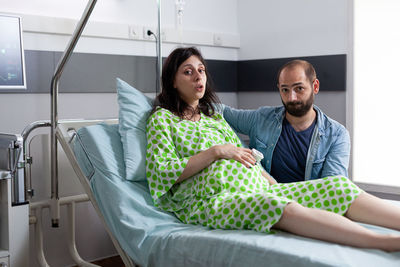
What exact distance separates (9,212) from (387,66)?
7.39 ft

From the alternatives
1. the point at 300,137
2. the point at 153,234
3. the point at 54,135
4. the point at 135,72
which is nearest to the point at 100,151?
the point at 54,135

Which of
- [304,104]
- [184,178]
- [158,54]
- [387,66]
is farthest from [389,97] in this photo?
[184,178]

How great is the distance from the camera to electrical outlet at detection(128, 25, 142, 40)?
121 inches

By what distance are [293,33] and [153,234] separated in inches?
80.8

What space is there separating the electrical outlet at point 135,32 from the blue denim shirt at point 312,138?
82cm

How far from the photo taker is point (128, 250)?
78.4 inches

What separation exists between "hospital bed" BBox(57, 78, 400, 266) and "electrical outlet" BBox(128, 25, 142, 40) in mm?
735

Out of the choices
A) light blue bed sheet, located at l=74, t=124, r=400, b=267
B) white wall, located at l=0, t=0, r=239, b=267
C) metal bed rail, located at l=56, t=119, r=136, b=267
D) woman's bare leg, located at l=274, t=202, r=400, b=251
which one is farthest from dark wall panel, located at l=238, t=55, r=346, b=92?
woman's bare leg, located at l=274, t=202, r=400, b=251

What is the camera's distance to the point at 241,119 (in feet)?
8.57

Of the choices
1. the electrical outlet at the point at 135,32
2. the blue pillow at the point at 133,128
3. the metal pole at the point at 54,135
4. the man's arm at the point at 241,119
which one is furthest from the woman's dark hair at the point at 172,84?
the electrical outlet at the point at 135,32

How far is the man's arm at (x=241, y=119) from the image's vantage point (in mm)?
2602

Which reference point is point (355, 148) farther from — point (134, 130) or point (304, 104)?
point (134, 130)

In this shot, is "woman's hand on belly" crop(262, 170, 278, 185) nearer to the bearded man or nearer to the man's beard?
the bearded man

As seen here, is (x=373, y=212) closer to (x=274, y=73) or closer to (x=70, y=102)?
(x=70, y=102)
